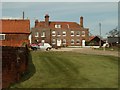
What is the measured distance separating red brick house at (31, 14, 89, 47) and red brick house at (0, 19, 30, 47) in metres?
35.3

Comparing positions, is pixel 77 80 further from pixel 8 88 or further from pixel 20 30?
pixel 20 30

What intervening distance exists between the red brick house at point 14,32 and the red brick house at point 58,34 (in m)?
35.3

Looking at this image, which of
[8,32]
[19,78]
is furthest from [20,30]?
[19,78]

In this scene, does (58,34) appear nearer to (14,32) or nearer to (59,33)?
(59,33)

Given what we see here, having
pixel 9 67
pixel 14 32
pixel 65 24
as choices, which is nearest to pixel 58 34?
pixel 65 24

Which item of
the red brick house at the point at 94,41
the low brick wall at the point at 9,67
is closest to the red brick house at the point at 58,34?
the red brick house at the point at 94,41

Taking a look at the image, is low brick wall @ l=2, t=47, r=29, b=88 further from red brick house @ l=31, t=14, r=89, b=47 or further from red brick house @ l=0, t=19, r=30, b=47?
red brick house @ l=31, t=14, r=89, b=47

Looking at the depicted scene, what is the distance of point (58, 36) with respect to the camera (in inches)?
3647

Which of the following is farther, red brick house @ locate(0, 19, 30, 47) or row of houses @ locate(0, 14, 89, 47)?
row of houses @ locate(0, 14, 89, 47)

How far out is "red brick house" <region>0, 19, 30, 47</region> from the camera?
50.7 metres

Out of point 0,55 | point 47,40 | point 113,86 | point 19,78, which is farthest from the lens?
point 47,40

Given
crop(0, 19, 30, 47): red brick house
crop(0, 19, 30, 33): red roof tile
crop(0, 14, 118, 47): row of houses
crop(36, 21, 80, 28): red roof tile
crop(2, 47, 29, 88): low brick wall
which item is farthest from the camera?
crop(36, 21, 80, 28): red roof tile

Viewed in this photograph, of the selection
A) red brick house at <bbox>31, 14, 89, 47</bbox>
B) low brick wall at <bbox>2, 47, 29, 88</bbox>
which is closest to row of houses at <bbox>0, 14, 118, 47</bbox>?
red brick house at <bbox>31, 14, 89, 47</bbox>

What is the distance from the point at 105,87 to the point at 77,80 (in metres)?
2.43
